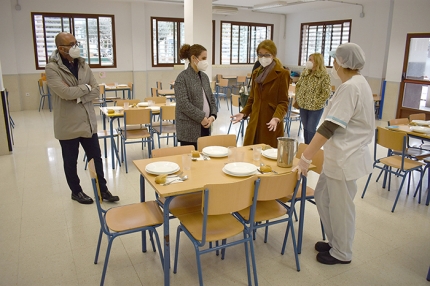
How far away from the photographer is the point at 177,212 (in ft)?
7.88

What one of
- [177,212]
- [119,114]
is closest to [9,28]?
[119,114]

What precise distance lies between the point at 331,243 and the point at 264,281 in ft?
2.03

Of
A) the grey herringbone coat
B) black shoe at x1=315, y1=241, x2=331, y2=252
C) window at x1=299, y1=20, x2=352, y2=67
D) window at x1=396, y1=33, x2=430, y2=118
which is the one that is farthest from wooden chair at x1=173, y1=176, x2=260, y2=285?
window at x1=299, y1=20, x2=352, y2=67

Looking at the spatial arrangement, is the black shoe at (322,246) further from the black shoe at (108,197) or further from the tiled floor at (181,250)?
the black shoe at (108,197)

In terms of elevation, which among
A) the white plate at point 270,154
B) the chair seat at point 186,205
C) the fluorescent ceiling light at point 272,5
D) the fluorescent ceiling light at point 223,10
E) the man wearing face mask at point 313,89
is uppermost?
the fluorescent ceiling light at point 272,5

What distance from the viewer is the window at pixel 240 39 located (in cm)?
1109

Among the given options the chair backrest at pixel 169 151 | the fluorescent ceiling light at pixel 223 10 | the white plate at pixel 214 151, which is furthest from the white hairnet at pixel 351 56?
the fluorescent ceiling light at pixel 223 10

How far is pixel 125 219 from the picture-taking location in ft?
7.54

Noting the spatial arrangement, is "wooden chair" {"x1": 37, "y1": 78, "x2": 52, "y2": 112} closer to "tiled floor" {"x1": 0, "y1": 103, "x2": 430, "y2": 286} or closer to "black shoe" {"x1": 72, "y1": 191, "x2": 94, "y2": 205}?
"tiled floor" {"x1": 0, "y1": 103, "x2": 430, "y2": 286}

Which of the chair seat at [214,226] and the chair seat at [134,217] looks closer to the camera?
the chair seat at [214,226]

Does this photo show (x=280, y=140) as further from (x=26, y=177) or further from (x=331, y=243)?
(x=26, y=177)

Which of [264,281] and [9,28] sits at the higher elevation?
[9,28]

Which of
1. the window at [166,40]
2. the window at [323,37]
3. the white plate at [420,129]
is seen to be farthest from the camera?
the window at [166,40]

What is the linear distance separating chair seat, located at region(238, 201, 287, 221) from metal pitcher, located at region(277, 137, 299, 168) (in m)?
0.30
